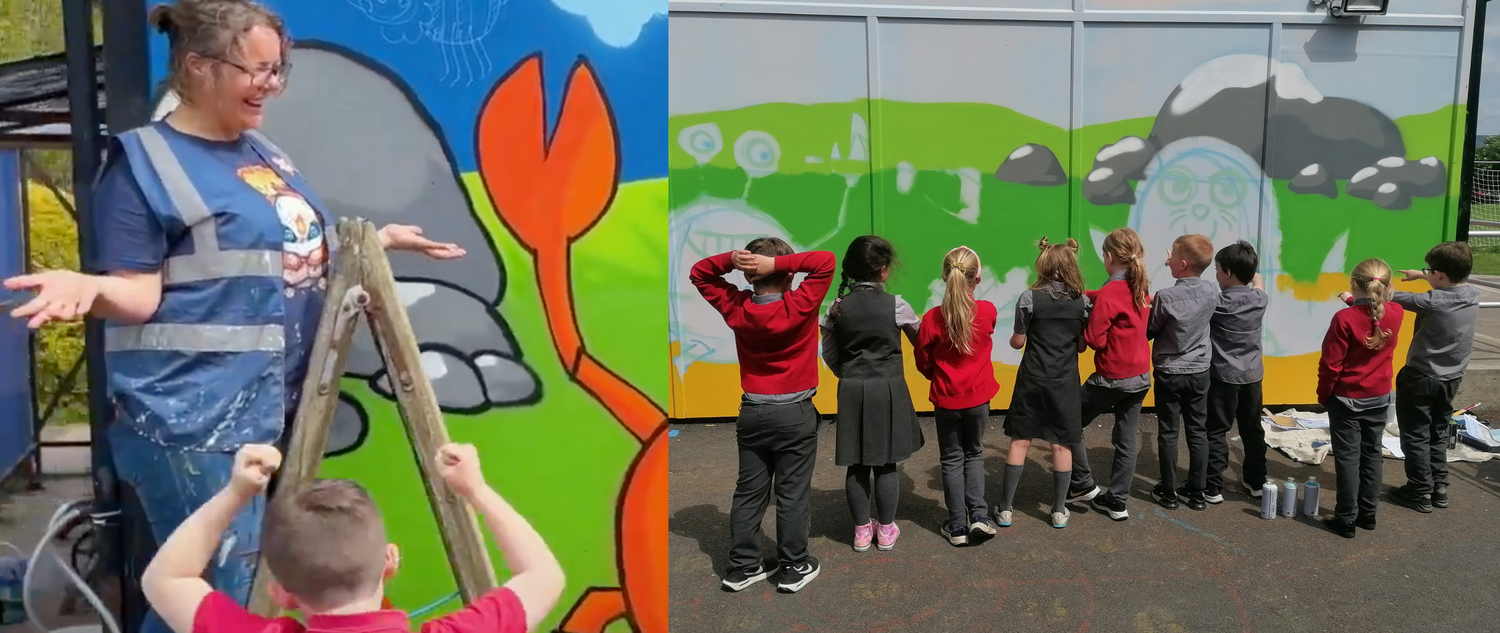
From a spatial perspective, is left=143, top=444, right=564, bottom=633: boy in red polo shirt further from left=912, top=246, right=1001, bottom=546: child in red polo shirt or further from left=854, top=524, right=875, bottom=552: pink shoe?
left=912, top=246, right=1001, bottom=546: child in red polo shirt

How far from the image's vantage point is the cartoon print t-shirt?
5.43ft

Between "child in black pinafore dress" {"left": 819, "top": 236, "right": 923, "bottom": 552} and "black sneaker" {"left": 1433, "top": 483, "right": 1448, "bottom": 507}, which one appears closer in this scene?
"child in black pinafore dress" {"left": 819, "top": 236, "right": 923, "bottom": 552}

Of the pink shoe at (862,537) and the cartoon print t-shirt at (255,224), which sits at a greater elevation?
the cartoon print t-shirt at (255,224)

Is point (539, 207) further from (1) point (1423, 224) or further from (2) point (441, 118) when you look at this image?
(1) point (1423, 224)

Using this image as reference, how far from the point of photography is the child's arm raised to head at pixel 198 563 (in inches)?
60.1

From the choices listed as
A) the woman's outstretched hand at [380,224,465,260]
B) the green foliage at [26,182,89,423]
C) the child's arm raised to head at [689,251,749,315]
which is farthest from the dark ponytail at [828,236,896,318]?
the green foliage at [26,182,89,423]

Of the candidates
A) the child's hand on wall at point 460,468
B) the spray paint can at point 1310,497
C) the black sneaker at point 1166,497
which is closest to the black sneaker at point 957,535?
the black sneaker at point 1166,497

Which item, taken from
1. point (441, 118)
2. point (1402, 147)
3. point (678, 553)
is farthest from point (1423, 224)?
point (441, 118)

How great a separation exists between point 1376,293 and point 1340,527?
3.66 feet

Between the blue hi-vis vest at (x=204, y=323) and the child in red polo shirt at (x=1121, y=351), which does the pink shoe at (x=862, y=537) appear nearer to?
the child in red polo shirt at (x=1121, y=351)

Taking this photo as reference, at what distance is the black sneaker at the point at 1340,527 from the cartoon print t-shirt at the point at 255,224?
4532 mm

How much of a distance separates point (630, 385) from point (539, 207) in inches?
20.0

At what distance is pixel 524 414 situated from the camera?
7.62ft

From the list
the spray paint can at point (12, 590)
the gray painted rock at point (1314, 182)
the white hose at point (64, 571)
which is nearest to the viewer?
the white hose at point (64, 571)
